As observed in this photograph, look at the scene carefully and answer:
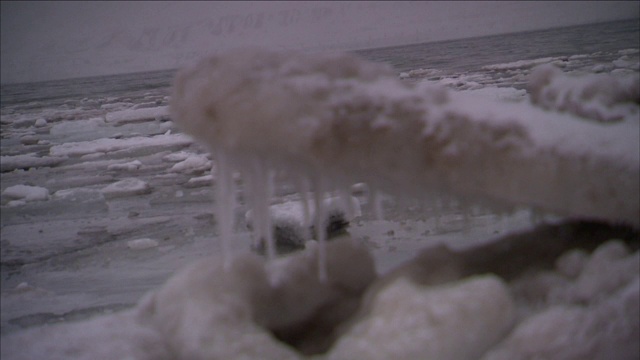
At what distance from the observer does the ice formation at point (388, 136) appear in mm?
906

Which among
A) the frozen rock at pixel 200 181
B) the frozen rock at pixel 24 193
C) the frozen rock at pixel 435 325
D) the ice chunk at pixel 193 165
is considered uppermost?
the frozen rock at pixel 24 193

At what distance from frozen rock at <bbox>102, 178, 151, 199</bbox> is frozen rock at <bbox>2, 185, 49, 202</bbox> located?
0.22 m

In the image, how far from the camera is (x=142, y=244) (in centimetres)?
166

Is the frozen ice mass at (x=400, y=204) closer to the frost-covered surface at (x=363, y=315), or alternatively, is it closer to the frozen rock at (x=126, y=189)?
the frost-covered surface at (x=363, y=315)

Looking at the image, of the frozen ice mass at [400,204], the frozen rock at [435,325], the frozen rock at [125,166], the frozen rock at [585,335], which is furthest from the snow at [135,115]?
the frozen rock at [585,335]

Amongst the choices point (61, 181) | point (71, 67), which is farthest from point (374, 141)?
point (61, 181)

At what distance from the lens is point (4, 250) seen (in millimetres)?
1585

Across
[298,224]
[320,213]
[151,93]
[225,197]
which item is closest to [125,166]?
[151,93]

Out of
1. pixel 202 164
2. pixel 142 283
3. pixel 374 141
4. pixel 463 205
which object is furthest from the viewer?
pixel 202 164

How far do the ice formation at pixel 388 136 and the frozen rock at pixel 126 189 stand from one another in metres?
1.11

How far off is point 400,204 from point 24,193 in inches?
53.4

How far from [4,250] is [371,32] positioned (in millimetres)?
1326

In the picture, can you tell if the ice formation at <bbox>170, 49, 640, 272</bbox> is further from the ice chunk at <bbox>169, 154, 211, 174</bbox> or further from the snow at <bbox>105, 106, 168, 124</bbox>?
the ice chunk at <bbox>169, 154, 211, 174</bbox>

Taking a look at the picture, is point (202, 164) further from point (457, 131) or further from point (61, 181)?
point (457, 131)
